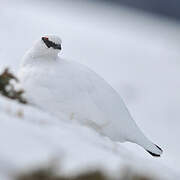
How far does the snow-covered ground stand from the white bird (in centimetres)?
426

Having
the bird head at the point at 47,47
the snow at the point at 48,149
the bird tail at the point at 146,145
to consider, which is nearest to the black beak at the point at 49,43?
the bird head at the point at 47,47

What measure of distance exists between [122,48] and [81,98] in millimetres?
15791

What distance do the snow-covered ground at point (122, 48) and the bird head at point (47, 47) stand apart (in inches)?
152

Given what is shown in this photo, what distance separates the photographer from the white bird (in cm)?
546

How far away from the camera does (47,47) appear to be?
6402 millimetres

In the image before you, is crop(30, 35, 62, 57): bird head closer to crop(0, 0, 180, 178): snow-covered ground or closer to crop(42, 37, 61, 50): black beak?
crop(42, 37, 61, 50): black beak

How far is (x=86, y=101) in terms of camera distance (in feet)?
18.2

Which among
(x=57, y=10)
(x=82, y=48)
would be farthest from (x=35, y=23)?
(x=57, y=10)

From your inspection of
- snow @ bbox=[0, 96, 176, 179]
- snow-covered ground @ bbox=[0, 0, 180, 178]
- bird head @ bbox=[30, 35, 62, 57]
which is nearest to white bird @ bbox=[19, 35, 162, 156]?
bird head @ bbox=[30, 35, 62, 57]

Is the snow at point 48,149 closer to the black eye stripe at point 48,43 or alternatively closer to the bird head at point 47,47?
the bird head at point 47,47

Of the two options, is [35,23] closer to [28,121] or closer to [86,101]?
[86,101]

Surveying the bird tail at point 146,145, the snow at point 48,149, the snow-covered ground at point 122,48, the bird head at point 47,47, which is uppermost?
the snow-covered ground at point 122,48

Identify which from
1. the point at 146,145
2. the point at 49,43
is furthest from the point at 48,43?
the point at 146,145

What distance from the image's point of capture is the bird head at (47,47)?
631cm
